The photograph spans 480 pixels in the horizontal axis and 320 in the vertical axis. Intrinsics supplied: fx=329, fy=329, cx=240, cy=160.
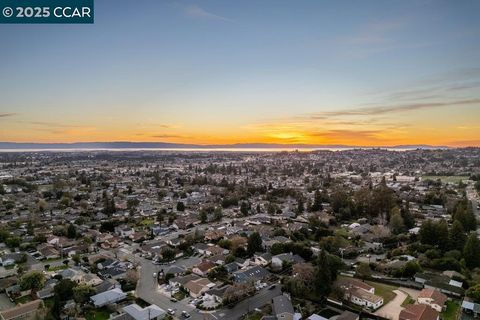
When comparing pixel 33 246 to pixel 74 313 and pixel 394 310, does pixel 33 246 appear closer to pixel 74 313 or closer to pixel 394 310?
pixel 74 313

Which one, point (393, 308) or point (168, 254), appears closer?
point (393, 308)

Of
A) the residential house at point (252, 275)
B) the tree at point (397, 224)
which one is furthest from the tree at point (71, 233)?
the tree at point (397, 224)

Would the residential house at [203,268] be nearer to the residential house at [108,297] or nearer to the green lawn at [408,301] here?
the residential house at [108,297]

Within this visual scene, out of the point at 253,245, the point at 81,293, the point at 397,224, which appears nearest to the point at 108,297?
the point at 81,293

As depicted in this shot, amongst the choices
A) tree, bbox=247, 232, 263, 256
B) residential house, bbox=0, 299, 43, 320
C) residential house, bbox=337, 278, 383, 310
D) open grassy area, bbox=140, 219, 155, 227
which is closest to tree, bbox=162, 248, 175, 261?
tree, bbox=247, 232, 263, 256

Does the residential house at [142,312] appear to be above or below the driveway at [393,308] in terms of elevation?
above

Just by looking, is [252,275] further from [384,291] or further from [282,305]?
[384,291]
